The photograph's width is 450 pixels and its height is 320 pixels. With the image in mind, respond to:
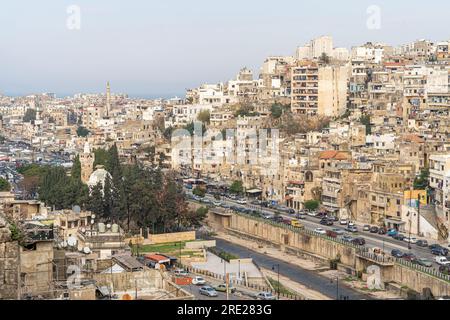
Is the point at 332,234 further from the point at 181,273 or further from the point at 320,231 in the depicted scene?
the point at 181,273

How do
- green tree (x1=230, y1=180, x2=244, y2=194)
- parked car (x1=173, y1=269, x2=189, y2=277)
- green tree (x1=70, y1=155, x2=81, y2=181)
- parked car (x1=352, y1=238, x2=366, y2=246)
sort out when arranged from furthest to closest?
green tree (x1=70, y1=155, x2=81, y2=181) < green tree (x1=230, y1=180, x2=244, y2=194) < parked car (x1=352, y1=238, x2=366, y2=246) < parked car (x1=173, y1=269, x2=189, y2=277)

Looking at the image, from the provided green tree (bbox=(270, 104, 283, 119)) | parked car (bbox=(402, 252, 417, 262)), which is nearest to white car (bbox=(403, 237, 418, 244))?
parked car (bbox=(402, 252, 417, 262))

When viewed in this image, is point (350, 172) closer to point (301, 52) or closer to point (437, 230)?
point (437, 230)

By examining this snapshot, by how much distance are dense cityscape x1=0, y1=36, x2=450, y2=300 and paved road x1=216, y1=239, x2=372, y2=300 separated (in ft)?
0.21

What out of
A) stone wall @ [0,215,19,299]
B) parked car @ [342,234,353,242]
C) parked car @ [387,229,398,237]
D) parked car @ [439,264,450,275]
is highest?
stone wall @ [0,215,19,299]

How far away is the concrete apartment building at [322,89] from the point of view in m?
37.8

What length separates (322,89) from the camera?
124ft

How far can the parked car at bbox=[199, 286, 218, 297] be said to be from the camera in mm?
15736

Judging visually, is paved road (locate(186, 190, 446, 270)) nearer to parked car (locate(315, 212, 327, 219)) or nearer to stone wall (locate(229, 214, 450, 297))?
parked car (locate(315, 212, 327, 219))

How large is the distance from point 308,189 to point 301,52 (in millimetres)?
23968

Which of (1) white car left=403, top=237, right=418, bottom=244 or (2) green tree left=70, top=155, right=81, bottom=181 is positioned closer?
(1) white car left=403, top=237, right=418, bottom=244

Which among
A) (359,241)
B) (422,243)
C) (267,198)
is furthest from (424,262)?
(267,198)
